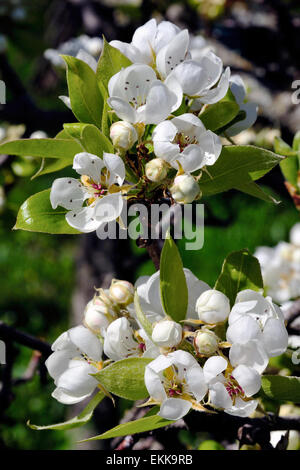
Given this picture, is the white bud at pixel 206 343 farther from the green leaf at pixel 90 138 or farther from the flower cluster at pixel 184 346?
the green leaf at pixel 90 138

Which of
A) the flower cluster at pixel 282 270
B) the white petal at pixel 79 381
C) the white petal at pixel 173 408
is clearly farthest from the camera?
the flower cluster at pixel 282 270

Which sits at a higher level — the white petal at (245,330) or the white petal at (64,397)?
the white petal at (245,330)

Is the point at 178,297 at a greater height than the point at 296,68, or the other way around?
the point at 178,297

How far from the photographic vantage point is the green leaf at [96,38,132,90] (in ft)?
2.16

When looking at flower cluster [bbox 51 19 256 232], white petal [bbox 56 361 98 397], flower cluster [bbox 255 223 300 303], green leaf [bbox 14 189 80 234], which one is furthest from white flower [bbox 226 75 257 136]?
flower cluster [bbox 255 223 300 303]

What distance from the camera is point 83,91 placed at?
67cm

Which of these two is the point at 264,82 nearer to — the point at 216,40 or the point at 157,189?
the point at 216,40

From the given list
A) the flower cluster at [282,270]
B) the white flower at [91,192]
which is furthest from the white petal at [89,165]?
the flower cluster at [282,270]

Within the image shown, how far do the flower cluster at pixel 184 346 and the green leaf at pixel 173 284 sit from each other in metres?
0.01

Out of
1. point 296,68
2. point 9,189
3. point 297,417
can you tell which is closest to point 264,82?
point 296,68

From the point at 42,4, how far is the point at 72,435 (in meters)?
3.08

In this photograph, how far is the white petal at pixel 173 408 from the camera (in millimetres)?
568

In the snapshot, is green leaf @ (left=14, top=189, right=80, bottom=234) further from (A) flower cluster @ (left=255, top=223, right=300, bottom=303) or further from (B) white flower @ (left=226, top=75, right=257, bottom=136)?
(A) flower cluster @ (left=255, top=223, right=300, bottom=303)
